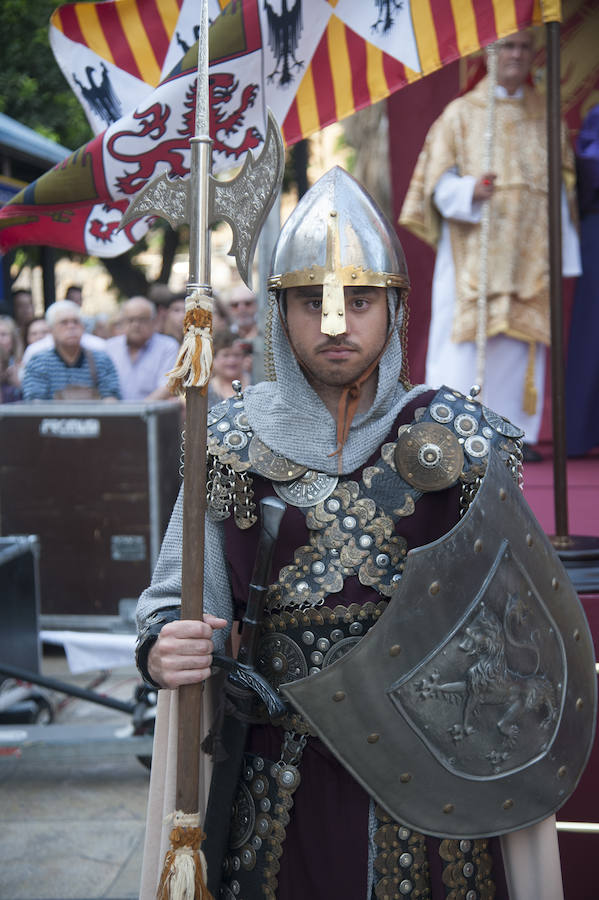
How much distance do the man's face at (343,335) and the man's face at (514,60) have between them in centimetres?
321

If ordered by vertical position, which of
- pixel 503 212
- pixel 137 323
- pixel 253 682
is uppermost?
pixel 503 212

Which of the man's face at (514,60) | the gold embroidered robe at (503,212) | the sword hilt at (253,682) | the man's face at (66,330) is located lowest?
the sword hilt at (253,682)

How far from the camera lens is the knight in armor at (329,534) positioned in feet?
5.89

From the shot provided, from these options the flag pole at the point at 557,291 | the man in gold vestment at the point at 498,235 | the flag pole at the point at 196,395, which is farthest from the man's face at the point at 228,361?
the flag pole at the point at 196,395

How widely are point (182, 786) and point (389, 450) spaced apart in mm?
724

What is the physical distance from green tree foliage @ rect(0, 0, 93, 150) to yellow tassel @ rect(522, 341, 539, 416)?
34.1ft

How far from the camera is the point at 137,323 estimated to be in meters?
7.26

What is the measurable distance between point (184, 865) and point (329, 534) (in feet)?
2.07

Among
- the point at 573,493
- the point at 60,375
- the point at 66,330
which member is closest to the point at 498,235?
the point at 573,493

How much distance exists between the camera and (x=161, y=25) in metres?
3.22

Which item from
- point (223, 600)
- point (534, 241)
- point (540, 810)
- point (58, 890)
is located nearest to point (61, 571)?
point (58, 890)

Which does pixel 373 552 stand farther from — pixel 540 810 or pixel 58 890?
pixel 58 890

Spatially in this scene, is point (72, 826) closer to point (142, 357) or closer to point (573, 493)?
point (573, 493)

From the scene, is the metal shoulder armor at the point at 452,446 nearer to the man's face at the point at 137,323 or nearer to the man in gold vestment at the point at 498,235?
the man in gold vestment at the point at 498,235
